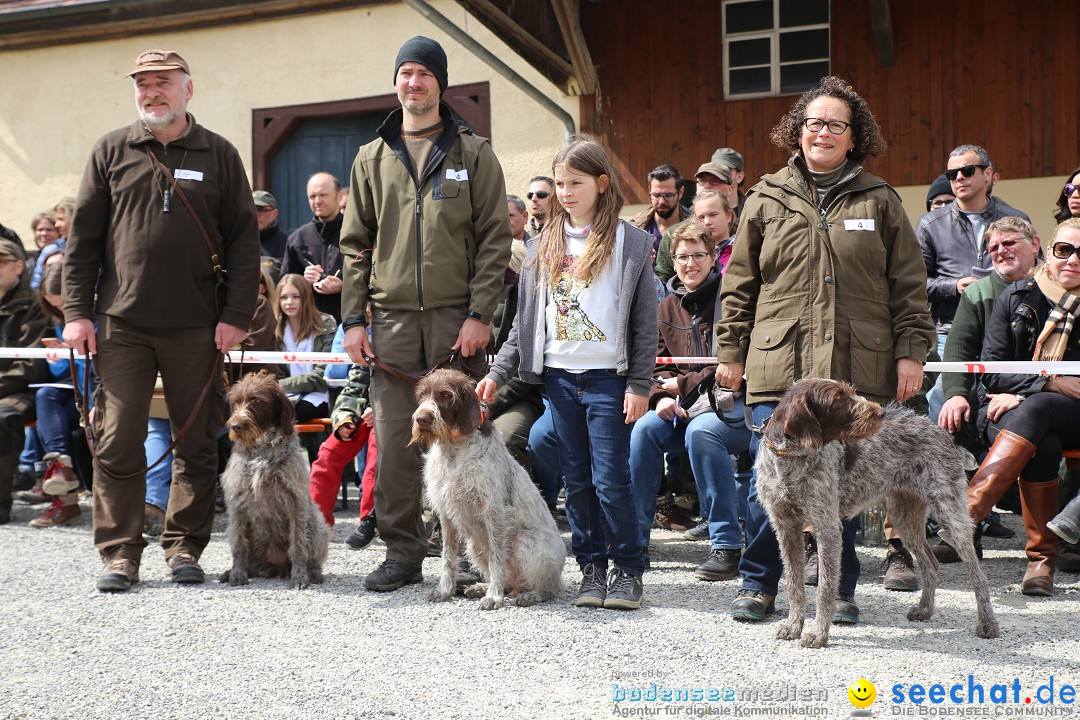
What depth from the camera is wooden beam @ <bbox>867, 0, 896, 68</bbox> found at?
10414 millimetres

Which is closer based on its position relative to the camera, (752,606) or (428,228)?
(752,606)

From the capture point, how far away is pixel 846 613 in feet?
15.9

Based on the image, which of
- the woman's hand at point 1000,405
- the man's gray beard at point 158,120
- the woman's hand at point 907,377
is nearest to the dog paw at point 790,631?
the woman's hand at point 907,377

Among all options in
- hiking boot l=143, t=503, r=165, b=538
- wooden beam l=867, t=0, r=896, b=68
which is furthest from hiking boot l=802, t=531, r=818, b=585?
wooden beam l=867, t=0, r=896, b=68

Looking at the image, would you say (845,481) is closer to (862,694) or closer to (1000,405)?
(862,694)

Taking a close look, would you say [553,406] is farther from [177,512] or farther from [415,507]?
[177,512]

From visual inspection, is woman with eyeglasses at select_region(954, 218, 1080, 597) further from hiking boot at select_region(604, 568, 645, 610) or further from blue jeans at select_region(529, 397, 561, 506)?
blue jeans at select_region(529, 397, 561, 506)

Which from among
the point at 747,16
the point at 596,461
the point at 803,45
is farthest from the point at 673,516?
the point at 747,16

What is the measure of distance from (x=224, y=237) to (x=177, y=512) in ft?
5.16

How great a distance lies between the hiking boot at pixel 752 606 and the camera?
4852 millimetres

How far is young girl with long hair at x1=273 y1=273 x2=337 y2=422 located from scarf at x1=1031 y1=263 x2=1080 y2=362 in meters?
4.87

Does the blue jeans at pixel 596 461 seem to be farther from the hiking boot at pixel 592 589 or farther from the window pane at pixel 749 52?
the window pane at pixel 749 52

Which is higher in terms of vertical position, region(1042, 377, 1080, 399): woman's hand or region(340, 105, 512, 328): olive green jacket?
region(340, 105, 512, 328): olive green jacket

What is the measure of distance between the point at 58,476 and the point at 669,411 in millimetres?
4620
